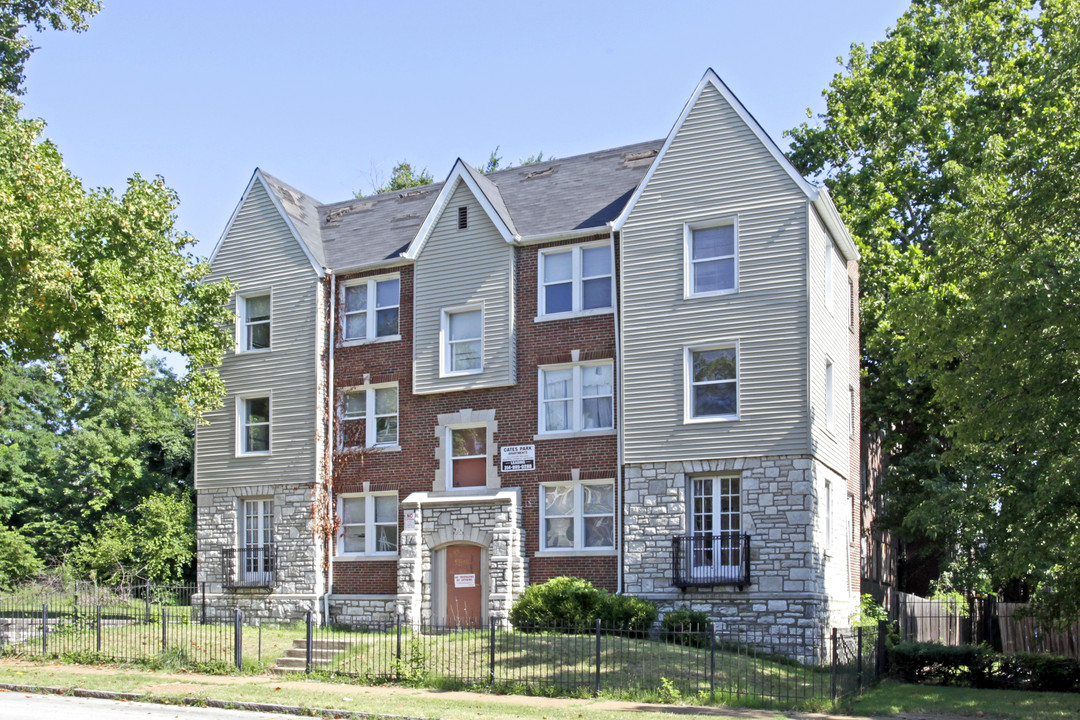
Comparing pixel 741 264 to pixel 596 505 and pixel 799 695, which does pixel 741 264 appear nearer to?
pixel 596 505

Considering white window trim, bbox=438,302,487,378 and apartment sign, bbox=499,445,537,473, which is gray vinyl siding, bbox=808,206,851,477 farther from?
white window trim, bbox=438,302,487,378

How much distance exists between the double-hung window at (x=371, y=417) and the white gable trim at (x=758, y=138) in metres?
7.76

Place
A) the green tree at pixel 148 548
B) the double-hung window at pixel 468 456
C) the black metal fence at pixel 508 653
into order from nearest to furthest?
the black metal fence at pixel 508 653 → the double-hung window at pixel 468 456 → the green tree at pixel 148 548

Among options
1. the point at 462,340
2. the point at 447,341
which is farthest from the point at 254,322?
the point at 462,340

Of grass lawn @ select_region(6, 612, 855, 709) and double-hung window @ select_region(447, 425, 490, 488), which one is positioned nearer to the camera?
grass lawn @ select_region(6, 612, 855, 709)

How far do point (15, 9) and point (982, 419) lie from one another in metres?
25.7

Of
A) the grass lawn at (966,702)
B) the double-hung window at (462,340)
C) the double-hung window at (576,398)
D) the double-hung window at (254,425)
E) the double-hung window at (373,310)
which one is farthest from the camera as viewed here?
the double-hung window at (254,425)

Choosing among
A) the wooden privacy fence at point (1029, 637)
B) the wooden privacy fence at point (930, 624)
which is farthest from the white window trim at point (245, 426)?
the wooden privacy fence at point (1029, 637)

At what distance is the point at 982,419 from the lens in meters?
21.6

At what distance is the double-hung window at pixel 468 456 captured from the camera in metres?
28.3

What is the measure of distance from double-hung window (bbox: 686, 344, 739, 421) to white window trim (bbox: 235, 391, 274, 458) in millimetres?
11778

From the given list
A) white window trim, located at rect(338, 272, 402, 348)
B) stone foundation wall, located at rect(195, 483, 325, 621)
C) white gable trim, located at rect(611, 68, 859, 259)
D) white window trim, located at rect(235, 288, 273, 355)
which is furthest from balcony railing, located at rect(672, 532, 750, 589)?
white window trim, located at rect(235, 288, 273, 355)

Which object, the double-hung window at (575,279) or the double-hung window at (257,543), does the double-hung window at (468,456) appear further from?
the double-hung window at (257,543)

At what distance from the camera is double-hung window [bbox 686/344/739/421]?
25438 millimetres
